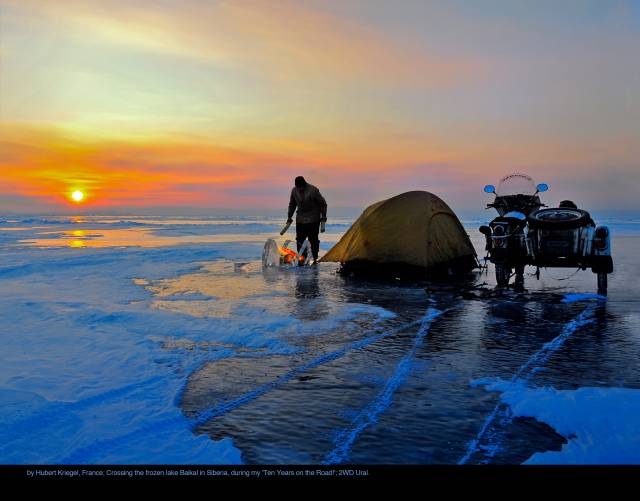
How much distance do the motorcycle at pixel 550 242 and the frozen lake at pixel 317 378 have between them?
775mm

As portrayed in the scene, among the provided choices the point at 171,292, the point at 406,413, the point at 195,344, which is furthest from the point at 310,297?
the point at 406,413

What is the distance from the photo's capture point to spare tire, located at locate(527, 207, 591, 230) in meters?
9.12

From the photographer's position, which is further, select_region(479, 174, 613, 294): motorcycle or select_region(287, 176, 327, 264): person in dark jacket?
select_region(287, 176, 327, 264): person in dark jacket

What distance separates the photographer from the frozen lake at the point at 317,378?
3148 mm

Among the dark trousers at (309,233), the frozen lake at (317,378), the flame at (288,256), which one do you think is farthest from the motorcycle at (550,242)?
the flame at (288,256)

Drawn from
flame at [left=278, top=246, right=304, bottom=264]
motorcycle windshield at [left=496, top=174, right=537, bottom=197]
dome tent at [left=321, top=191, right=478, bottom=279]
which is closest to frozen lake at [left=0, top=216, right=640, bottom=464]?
dome tent at [left=321, top=191, right=478, bottom=279]

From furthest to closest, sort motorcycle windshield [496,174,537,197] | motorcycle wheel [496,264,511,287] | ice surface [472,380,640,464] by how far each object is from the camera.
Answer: motorcycle windshield [496,174,537,197] < motorcycle wheel [496,264,511,287] < ice surface [472,380,640,464]

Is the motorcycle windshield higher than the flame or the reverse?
higher

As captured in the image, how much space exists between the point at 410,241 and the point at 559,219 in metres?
3.21

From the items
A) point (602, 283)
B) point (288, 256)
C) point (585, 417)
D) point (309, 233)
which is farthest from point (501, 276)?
point (585, 417)

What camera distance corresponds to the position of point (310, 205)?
1377cm

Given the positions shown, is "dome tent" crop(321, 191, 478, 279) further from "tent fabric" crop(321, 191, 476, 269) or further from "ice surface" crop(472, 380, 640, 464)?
"ice surface" crop(472, 380, 640, 464)

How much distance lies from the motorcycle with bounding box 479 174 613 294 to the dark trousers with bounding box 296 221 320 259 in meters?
5.09
